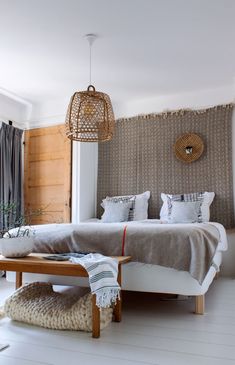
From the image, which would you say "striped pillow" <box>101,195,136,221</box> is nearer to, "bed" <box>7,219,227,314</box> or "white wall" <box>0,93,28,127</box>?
"bed" <box>7,219,227,314</box>

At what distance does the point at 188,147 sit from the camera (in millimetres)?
4551

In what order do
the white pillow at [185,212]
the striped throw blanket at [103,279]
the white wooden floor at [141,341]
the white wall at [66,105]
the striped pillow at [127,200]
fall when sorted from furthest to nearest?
the white wall at [66,105] → the striped pillow at [127,200] → the white pillow at [185,212] → the striped throw blanket at [103,279] → the white wooden floor at [141,341]

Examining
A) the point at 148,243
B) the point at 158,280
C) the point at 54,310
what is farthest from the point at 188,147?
the point at 54,310

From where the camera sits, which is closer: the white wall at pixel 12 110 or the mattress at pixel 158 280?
the mattress at pixel 158 280

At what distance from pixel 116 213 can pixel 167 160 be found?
1.05 meters

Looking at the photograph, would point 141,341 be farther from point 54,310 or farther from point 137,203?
point 137,203

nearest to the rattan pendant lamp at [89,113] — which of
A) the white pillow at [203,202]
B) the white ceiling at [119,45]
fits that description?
the white ceiling at [119,45]

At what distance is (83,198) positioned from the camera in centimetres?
487

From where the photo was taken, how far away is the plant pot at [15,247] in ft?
8.46

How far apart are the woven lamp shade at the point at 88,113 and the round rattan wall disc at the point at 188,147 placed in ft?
5.14

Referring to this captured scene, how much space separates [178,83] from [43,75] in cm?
167

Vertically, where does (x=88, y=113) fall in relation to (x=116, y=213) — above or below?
above

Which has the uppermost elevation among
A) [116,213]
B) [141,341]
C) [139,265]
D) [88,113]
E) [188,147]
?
[88,113]

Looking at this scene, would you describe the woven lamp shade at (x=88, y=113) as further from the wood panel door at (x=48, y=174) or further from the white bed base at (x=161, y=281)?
the wood panel door at (x=48, y=174)
